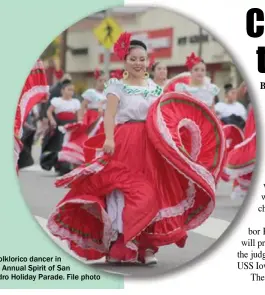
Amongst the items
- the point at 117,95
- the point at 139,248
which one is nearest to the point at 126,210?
the point at 139,248

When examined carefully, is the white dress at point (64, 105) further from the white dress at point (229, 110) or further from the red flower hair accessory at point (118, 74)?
the white dress at point (229, 110)

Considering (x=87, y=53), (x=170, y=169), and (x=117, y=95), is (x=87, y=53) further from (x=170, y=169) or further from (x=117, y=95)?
(x=170, y=169)

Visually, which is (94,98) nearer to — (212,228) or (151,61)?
(151,61)

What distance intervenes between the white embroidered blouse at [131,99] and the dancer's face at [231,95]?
21cm

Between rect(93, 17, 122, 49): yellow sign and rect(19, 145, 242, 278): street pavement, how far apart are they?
381 millimetres

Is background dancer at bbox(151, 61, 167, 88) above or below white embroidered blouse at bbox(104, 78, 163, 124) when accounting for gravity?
above

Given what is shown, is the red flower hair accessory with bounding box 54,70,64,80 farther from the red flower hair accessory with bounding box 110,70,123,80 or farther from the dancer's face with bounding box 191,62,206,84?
the dancer's face with bounding box 191,62,206,84

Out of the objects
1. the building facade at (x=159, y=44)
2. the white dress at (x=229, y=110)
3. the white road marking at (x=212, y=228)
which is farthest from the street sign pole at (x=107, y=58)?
the white road marking at (x=212, y=228)

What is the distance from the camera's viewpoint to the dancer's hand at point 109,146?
1979mm

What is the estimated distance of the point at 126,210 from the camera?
6.47ft

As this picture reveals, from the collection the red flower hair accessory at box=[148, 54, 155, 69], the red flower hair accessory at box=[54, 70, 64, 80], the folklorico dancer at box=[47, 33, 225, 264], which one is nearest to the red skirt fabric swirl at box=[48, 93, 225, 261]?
the folklorico dancer at box=[47, 33, 225, 264]

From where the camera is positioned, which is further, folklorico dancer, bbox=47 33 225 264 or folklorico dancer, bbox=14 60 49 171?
folklorico dancer, bbox=14 60 49 171

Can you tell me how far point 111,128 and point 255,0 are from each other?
56 cm

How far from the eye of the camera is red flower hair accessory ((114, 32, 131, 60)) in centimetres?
201
